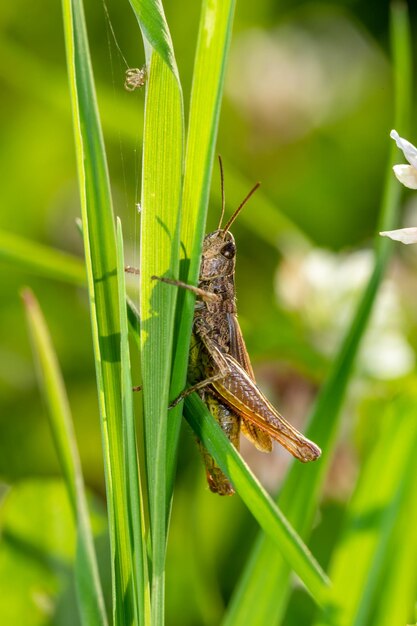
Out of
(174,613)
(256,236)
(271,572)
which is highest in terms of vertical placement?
(256,236)

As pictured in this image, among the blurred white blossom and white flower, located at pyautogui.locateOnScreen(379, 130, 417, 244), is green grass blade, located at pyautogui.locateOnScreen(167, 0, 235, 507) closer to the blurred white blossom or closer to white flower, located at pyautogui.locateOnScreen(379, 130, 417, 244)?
white flower, located at pyautogui.locateOnScreen(379, 130, 417, 244)

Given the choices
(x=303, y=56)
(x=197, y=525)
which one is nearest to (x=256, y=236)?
(x=303, y=56)

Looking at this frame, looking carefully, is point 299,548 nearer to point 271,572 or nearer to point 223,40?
point 271,572

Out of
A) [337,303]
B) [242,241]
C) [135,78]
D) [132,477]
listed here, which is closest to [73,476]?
[132,477]

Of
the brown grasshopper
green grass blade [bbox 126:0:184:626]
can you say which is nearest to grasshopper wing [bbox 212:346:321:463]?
the brown grasshopper

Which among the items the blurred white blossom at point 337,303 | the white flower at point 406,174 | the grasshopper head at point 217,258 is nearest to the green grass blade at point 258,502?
the white flower at point 406,174
